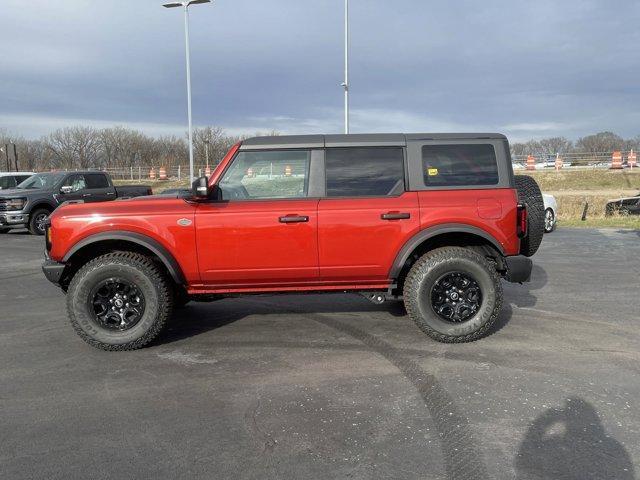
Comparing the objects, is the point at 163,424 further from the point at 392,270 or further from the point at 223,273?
the point at 392,270

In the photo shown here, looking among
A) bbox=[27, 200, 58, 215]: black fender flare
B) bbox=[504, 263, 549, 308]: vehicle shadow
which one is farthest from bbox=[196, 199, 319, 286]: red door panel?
bbox=[27, 200, 58, 215]: black fender flare

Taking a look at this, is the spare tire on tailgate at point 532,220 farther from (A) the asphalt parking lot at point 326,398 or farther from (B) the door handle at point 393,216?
(B) the door handle at point 393,216

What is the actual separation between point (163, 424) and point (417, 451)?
5.26 feet

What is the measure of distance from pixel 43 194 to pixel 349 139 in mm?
12873

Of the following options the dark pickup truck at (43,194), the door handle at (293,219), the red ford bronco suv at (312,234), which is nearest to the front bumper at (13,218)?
the dark pickup truck at (43,194)

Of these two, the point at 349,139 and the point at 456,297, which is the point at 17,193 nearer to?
the point at 349,139

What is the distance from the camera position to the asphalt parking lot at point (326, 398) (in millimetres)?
2887

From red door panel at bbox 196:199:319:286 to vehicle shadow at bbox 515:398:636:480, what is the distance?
7.65 feet

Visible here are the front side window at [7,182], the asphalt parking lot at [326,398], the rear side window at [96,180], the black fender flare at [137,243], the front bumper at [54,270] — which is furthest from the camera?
the front side window at [7,182]

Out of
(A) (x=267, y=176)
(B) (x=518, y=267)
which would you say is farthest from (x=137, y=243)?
(B) (x=518, y=267)

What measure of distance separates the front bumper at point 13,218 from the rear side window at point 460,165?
528 inches

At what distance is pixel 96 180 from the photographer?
16.1 metres

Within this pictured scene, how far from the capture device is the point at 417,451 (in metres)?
2.98

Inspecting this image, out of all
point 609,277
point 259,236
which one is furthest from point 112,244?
point 609,277
